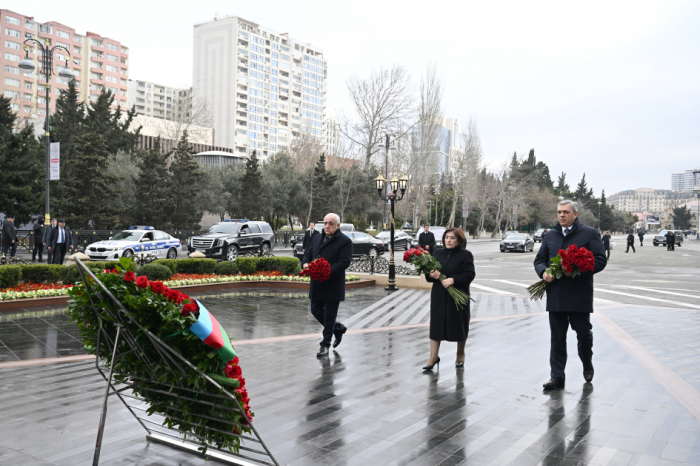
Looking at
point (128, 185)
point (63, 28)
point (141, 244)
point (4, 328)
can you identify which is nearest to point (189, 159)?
point (128, 185)

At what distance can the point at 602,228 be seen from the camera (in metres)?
118

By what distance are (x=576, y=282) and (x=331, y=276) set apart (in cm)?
286

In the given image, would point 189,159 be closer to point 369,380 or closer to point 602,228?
point 369,380

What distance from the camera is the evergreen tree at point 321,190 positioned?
42531 millimetres

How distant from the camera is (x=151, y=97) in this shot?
130 meters

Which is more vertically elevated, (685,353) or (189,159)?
(189,159)

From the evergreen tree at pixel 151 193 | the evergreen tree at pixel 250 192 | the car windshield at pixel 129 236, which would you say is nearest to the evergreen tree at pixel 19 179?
the evergreen tree at pixel 151 193

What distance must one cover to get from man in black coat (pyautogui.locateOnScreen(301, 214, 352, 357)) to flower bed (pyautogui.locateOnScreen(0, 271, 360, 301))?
4.72 metres

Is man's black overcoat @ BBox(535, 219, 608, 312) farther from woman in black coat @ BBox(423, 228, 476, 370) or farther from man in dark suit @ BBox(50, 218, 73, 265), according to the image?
man in dark suit @ BBox(50, 218, 73, 265)

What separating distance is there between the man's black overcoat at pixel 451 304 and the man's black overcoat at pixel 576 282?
0.85m

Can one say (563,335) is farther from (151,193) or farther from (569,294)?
(151,193)

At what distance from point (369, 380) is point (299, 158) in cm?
6585

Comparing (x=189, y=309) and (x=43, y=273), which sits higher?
(x=189, y=309)

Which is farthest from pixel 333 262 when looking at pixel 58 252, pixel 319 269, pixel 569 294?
pixel 58 252
